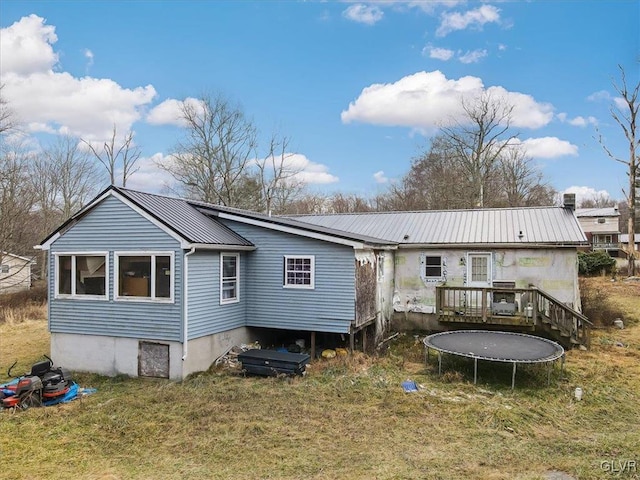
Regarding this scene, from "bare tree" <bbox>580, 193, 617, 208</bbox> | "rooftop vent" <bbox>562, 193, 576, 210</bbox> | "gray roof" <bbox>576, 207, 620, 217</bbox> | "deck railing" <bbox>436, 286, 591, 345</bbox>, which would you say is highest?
"bare tree" <bbox>580, 193, 617, 208</bbox>

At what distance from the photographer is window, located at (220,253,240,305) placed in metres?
11.7

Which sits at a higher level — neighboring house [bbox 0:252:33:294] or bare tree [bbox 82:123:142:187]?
bare tree [bbox 82:123:142:187]

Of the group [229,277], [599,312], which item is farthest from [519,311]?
[229,277]

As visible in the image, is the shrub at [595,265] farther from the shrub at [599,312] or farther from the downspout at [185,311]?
the downspout at [185,311]

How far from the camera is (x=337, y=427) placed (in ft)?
24.4

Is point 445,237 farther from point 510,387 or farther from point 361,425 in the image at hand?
point 361,425

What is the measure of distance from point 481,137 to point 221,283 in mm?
28763

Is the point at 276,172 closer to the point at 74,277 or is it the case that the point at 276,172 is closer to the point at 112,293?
the point at 74,277

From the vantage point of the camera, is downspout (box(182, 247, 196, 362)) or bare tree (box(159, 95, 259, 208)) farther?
bare tree (box(159, 95, 259, 208))

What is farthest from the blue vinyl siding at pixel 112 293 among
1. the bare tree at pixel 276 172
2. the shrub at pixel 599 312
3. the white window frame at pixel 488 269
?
the bare tree at pixel 276 172

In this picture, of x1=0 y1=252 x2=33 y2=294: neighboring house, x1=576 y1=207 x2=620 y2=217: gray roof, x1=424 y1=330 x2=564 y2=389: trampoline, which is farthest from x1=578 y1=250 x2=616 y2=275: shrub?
x1=0 y1=252 x2=33 y2=294: neighboring house

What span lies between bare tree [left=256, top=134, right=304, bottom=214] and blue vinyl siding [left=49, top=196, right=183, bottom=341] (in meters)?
23.8

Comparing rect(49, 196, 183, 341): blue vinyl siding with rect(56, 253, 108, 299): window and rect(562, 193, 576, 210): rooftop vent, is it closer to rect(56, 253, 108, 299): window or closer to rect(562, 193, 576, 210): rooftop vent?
rect(56, 253, 108, 299): window

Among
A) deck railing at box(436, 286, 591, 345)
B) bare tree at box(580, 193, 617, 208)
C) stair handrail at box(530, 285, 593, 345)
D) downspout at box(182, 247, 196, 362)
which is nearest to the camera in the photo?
downspout at box(182, 247, 196, 362)
